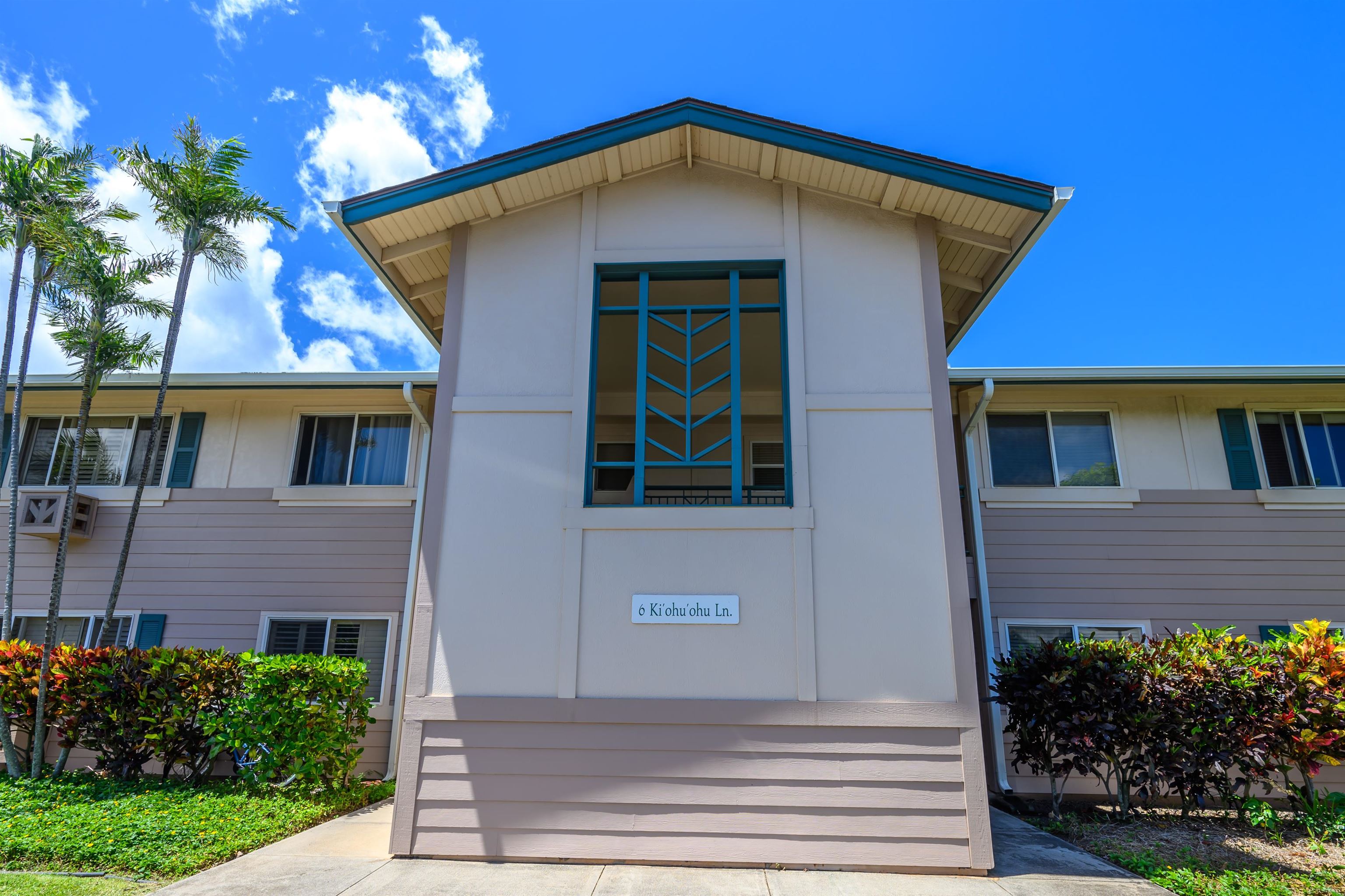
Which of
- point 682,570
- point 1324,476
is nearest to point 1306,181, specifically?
point 1324,476

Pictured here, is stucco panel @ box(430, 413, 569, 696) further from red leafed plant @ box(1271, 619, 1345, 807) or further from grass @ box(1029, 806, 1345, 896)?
red leafed plant @ box(1271, 619, 1345, 807)

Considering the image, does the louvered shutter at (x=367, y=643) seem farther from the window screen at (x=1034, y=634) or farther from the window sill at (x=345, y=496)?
the window screen at (x=1034, y=634)

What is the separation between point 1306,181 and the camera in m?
19.1

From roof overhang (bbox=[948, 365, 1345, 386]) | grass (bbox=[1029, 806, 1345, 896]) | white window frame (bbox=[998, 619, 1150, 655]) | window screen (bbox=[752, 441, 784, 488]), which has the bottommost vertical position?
grass (bbox=[1029, 806, 1345, 896])

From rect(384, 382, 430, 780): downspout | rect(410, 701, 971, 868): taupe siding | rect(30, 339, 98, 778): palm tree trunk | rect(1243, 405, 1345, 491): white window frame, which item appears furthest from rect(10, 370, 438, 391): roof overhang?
rect(1243, 405, 1345, 491): white window frame

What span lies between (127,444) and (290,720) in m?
5.15

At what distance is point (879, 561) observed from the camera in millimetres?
5512

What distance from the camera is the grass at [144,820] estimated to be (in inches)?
199

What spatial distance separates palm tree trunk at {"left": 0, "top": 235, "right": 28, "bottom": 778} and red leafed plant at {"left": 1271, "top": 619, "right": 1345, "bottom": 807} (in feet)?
37.3

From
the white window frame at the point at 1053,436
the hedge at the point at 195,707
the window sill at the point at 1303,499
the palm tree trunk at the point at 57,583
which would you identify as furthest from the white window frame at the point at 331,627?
the window sill at the point at 1303,499

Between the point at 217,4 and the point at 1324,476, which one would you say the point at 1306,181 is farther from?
the point at 217,4

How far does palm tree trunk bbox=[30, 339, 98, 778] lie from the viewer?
7.36 meters

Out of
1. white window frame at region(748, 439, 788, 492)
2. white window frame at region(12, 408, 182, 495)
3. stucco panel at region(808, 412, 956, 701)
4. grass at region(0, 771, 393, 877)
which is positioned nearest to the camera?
grass at region(0, 771, 393, 877)

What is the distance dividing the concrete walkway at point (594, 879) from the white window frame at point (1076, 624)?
2880 mm
